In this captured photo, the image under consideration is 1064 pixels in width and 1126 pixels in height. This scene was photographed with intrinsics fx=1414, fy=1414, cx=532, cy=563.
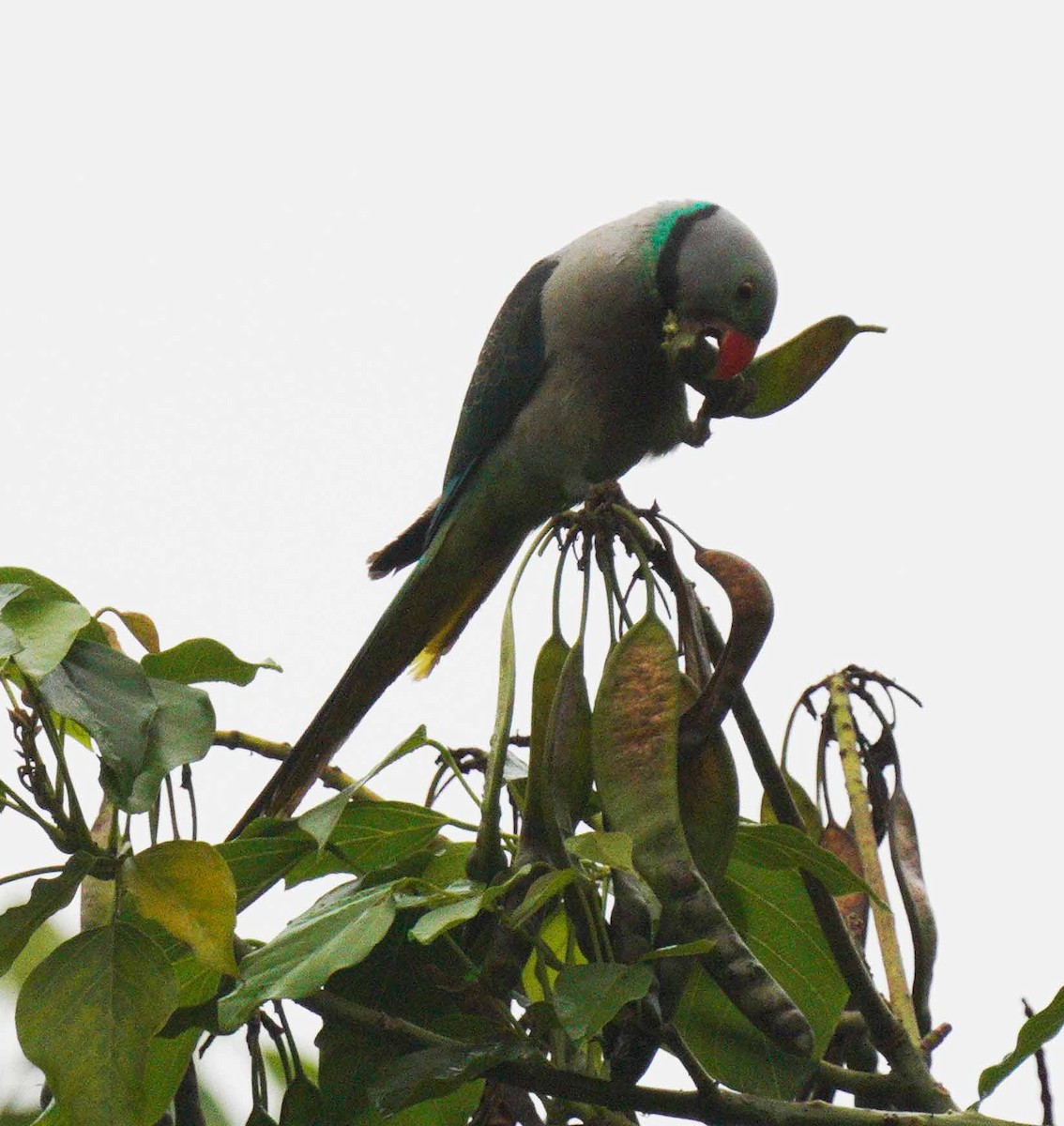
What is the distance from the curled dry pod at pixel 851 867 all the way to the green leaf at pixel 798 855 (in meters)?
0.29

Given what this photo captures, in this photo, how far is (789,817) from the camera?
1.36 metres

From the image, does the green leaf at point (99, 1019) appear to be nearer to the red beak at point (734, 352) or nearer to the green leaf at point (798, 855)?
the green leaf at point (798, 855)

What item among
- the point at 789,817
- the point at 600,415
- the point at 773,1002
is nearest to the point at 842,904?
the point at 789,817

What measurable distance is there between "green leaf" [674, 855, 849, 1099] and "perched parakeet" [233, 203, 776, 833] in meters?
1.05

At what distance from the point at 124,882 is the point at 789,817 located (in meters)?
0.62

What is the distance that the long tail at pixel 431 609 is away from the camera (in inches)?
102

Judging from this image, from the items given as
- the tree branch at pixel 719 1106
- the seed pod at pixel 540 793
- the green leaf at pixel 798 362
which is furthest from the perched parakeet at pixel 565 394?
the tree branch at pixel 719 1106

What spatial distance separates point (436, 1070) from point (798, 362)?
95cm

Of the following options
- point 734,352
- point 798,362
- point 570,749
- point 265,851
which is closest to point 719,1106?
point 570,749

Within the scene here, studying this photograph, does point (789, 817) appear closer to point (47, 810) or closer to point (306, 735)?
point (47, 810)

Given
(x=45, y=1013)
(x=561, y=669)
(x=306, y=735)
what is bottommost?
(x=45, y=1013)

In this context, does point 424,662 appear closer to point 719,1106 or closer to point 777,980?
point 777,980

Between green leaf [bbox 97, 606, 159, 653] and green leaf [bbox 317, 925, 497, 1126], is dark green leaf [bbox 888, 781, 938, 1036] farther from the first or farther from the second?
green leaf [bbox 97, 606, 159, 653]

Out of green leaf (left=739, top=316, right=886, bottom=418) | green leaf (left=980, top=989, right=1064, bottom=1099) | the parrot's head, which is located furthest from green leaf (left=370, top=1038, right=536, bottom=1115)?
the parrot's head
